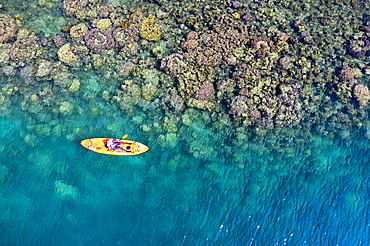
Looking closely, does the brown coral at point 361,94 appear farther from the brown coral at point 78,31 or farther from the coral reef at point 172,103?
the brown coral at point 78,31

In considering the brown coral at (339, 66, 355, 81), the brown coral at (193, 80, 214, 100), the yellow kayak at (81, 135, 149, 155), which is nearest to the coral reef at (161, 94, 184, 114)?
the brown coral at (193, 80, 214, 100)

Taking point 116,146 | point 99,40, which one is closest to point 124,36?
point 99,40

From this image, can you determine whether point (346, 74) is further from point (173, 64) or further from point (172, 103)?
point (172, 103)

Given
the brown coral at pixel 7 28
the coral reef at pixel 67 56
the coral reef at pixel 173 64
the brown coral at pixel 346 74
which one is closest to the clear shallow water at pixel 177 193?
the brown coral at pixel 346 74

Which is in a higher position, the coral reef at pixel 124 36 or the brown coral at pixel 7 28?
the coral reef at pixel 124 36

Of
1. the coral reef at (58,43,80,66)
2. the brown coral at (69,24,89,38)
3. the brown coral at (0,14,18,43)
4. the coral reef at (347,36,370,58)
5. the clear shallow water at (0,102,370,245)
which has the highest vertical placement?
the coral reef at (347,36,370,58)

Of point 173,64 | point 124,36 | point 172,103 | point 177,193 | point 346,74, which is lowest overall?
point 177,193

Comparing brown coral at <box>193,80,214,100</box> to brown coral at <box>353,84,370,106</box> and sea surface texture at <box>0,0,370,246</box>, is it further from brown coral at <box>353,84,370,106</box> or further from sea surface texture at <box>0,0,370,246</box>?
brown coral at <box>353,84,370,106</box>
